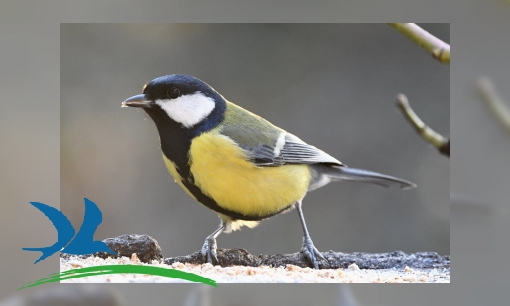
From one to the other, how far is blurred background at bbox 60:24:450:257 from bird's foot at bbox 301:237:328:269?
3 centimetres

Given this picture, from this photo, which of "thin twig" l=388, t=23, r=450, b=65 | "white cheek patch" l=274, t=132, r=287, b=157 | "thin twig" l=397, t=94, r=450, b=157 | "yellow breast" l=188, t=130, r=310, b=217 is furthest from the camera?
"white cheek patch" l=274, t=132, r=287, b=157

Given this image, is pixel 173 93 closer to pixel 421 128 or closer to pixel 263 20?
pixel 263 20

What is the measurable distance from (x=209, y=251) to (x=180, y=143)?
1.57ft

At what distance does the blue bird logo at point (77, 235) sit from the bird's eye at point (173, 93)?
22.1 inches

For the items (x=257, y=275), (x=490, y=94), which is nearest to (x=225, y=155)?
(x=257, y=275)

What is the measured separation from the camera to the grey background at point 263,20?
2070 mm

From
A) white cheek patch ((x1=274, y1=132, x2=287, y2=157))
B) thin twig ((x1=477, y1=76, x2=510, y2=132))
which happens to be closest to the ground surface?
white cheek patch ((x1=274, y1=132, x2=287, y2=157))

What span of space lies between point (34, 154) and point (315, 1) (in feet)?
4.32

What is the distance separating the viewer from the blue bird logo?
205cm

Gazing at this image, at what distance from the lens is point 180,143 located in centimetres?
198

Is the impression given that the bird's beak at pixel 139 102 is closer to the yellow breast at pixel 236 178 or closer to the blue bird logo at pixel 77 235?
the yellow breast at pixel 236 178

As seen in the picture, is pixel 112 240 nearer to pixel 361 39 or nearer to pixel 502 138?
pixel 361 39

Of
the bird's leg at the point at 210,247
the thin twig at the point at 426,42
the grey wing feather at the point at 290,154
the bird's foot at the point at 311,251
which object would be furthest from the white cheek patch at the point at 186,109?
the thin twig at the point at 426,42

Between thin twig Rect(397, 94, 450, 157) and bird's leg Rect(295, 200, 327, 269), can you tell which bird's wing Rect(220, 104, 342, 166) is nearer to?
bird's leg Rect(295, 200, 327, 269)
